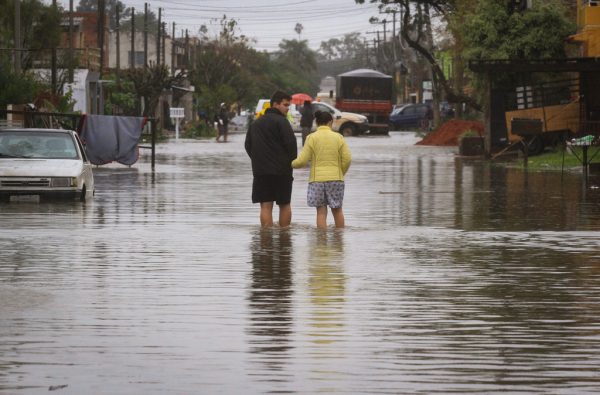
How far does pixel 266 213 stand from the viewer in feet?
61.2

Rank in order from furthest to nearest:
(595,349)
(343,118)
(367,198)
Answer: (343,118) < (367,198) < (595,349)

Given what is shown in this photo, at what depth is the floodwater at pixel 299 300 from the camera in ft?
27.3

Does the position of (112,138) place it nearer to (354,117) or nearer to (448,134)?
(448,134)

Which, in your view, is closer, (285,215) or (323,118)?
(323,118)

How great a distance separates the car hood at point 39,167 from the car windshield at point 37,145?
16.7 inches

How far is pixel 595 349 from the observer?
9.21 meters

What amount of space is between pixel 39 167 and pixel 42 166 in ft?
0.33

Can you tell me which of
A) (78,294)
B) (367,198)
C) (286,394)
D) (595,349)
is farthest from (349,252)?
(367,198)

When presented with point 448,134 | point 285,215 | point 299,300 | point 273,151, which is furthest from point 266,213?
point 448,134

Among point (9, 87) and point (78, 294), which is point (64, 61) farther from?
point (78, 294)

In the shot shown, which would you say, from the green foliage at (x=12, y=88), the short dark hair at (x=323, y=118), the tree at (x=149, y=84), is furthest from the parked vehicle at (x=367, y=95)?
the short dark hair at (x=323, y=118)

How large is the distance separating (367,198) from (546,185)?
519 centimetres

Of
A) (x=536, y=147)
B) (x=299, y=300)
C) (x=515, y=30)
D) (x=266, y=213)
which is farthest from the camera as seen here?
(x=515, y=30)

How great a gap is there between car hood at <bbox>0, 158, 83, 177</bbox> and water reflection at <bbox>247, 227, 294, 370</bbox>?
6.79 metres
